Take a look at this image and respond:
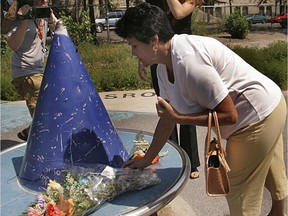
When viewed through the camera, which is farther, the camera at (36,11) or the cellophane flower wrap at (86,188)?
the camera at (36,11)

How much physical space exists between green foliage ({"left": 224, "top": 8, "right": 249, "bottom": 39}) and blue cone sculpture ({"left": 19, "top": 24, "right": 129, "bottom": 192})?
18.7 m

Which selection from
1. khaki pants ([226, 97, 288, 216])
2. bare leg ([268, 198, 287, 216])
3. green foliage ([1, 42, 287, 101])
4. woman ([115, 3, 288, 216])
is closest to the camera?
woman ([115, 3, 288, 216])

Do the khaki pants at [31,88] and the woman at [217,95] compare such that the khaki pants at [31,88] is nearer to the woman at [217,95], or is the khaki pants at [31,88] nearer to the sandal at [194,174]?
the sandal at [194,174]

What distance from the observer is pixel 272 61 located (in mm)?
8859

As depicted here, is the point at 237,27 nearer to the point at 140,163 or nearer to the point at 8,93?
the point at 8,93

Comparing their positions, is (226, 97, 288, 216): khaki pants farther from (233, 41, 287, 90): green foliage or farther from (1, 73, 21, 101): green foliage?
(1, 73, 21, 101): green foliage

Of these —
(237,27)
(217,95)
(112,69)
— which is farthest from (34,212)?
(237,27)

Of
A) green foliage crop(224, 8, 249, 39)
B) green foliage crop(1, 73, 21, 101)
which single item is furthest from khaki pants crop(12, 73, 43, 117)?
green foliage crop(224, 8, 249, 39)

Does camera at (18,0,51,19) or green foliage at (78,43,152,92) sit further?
green foliage at (78,43,152,92)

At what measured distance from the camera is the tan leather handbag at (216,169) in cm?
199

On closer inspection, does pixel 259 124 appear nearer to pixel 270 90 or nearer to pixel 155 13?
pixel 270 90

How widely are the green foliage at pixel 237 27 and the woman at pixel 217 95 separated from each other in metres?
18.9

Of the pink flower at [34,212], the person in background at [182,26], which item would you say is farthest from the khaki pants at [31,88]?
the pink flower at [34,212]

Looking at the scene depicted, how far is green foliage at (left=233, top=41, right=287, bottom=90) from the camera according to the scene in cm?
789
